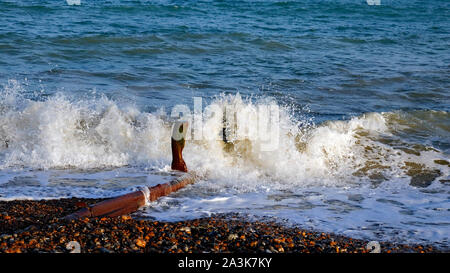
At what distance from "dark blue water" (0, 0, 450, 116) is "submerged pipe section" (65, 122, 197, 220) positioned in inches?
125

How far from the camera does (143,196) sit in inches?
201

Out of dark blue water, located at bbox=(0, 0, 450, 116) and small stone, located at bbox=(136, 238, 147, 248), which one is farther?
dark blue water, located at bbox=(0, 0, 450, 116)

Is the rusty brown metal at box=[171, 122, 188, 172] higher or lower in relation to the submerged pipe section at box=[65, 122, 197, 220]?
higher

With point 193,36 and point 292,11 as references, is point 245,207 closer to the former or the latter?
point 193,36

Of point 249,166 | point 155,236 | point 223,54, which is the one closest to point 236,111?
point 249,166

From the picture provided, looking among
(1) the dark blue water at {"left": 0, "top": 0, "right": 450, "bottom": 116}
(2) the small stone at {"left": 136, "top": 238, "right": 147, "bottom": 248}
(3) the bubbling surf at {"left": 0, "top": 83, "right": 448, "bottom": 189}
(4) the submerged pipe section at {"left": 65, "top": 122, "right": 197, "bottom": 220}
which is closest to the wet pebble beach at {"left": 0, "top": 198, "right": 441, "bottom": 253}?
(2) the small stone at {"left": 136, "top": 238, "right": 147, "bottom": 248}

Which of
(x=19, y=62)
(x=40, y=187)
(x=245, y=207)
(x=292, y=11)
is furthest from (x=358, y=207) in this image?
(x=292, y=11)

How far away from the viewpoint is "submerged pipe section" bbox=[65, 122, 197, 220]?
4.52 meters

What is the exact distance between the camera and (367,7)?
929 inches

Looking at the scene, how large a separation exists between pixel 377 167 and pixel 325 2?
18.3 meters

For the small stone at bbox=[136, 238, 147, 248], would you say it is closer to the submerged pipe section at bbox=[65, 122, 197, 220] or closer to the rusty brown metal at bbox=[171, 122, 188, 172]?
the submerged pipe section at bbox=[65, 122, 197, 220]

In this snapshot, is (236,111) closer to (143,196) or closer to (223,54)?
(143,196)

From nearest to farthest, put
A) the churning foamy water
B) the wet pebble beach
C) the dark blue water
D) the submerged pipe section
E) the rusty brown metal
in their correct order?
the wet pebble beach → the submerged pipe section → the churning foamy water → the rusty brown metal → the dark blue water

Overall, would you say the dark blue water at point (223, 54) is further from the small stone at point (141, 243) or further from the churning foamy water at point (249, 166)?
the small stone at point (141, 243)
